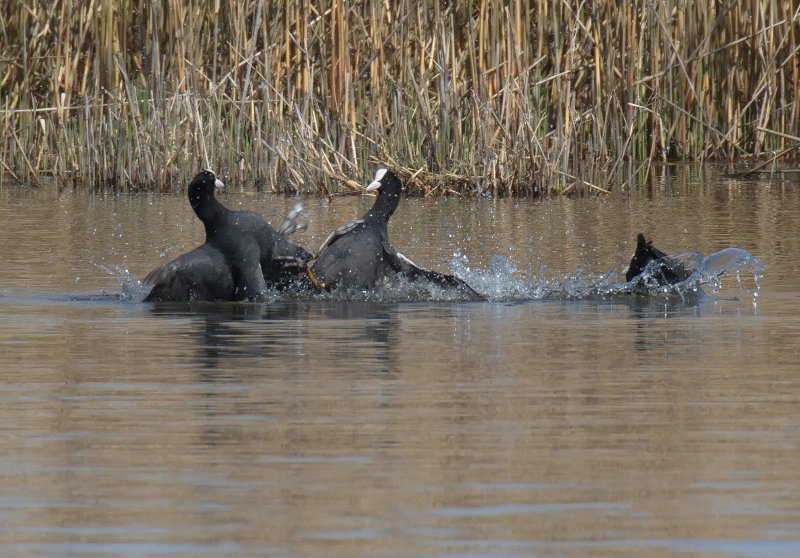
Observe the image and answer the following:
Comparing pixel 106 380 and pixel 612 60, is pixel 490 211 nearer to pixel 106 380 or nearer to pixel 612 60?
pixel 612 60

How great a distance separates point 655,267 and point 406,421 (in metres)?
4.04

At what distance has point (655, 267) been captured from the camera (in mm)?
8156

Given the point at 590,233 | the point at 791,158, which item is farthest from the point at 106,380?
the point at 791,158

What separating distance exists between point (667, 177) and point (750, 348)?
1089 centimetres

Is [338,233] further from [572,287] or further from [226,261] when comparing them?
[572,287]

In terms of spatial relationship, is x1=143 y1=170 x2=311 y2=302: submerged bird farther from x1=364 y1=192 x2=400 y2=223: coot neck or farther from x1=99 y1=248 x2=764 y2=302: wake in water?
x1=364 y1=192 x2=400 y2=223: coot neck

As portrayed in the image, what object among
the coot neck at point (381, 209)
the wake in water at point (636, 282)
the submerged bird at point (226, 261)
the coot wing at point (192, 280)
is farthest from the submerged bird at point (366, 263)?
the coot wing at point (192, 280)

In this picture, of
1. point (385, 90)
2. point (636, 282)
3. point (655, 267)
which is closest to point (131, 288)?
point (636, 282)

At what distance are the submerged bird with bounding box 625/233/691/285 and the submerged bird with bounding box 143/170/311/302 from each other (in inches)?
68.4

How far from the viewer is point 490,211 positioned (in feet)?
44.2

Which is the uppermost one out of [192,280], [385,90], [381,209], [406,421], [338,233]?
[385,90]

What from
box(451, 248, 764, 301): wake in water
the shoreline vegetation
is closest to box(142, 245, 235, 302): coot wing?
box(451, 248, 764, 301): wake in water

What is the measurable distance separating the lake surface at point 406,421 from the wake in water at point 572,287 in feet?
0.13

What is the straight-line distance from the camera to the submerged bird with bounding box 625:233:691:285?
321 inches
